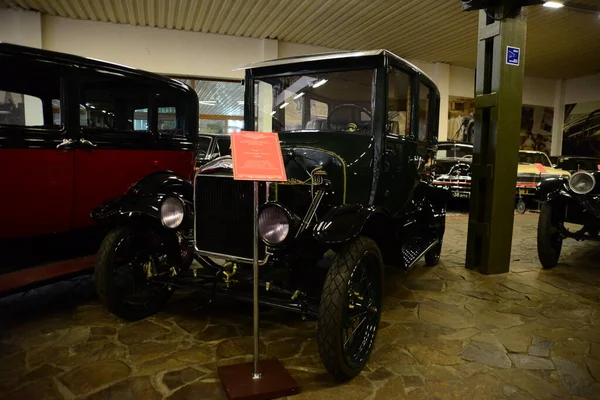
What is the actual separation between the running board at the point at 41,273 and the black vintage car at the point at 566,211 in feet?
15.2

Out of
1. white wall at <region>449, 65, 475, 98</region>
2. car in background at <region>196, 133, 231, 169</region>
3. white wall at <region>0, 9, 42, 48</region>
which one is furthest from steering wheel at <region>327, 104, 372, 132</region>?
white wall at <region>449, 65, 475, 98</region>

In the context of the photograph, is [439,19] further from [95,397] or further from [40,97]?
[95,397]

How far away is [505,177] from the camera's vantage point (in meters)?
4.46

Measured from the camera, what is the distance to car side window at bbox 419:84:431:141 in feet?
12.0

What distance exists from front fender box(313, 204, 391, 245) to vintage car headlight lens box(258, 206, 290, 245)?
177 mm

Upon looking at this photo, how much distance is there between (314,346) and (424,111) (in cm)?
236

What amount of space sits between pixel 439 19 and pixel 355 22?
1818 mm

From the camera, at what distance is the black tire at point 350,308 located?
2145 millimetres

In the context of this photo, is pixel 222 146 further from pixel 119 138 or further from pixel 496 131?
pixel 496 131

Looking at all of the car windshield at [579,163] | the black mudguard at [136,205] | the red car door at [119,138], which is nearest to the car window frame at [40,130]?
the red car door at [119,138]

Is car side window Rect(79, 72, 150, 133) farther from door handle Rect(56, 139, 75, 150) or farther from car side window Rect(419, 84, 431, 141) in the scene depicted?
car side window Rect(419, 84, 431, 141)

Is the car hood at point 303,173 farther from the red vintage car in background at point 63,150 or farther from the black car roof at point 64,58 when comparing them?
the black car roof at point 64,58

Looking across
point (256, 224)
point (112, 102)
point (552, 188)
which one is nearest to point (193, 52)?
point (112, 102)

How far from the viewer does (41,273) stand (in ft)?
9.70
